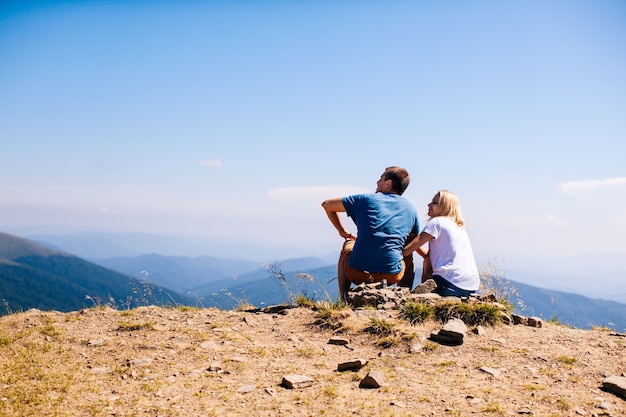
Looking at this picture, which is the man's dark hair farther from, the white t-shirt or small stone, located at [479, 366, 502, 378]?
small stone, located at [479, 366, 502, 378]

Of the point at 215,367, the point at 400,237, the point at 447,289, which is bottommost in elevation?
the point at 215,367

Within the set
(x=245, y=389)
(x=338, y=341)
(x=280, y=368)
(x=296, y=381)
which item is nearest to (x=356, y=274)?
(x=338, y=341)

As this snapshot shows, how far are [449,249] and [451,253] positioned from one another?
0.08 m

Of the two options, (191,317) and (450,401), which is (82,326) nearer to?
(191,317)

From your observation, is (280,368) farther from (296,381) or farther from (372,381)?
(372,381)

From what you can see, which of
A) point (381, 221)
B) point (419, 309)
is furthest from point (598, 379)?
point (381, 221)

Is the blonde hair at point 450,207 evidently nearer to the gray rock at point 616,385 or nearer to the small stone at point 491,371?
the small stone at point 491,371

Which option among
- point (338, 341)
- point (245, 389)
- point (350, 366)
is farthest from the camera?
point (338, 341)

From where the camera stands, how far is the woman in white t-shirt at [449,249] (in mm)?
7641

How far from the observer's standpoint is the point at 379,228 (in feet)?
25.1

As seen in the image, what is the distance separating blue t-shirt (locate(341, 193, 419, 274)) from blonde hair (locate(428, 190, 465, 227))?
56cm

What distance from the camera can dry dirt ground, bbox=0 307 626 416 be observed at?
4270mm

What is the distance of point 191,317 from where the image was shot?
310 inches

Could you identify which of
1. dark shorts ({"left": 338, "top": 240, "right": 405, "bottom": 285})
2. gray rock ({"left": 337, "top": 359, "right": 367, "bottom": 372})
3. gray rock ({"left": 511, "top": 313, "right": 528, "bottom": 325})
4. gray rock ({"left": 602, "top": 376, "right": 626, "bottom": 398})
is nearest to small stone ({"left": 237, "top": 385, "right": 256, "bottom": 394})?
gray rock ({"left": 337, "top": 359, "right": 367, "bottom": 372})
